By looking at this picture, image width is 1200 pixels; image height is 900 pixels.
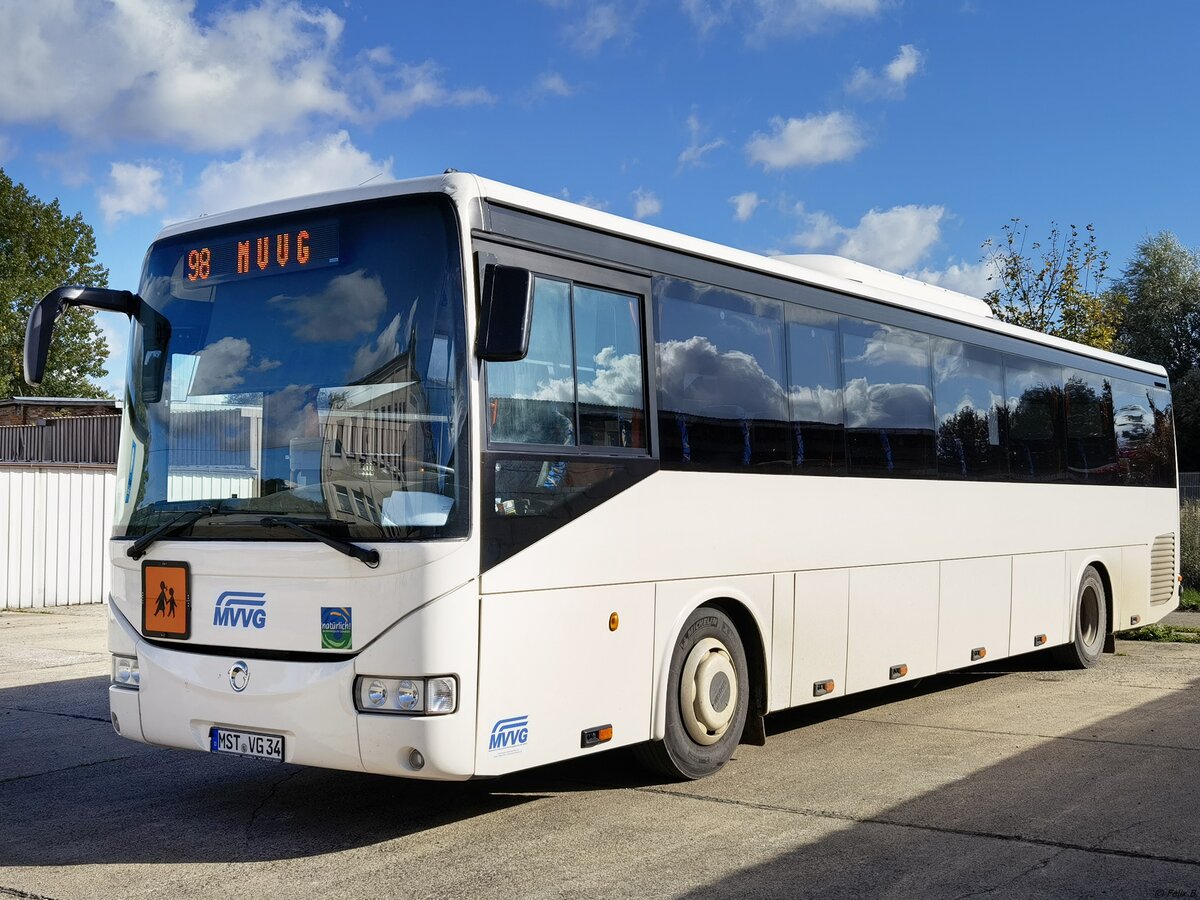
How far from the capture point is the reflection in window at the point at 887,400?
9.72 m

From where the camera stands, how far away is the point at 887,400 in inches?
398

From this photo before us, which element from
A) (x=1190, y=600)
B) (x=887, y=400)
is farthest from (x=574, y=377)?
(x=1190, y=600)

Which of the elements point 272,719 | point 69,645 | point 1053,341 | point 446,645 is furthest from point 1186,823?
point 69,645

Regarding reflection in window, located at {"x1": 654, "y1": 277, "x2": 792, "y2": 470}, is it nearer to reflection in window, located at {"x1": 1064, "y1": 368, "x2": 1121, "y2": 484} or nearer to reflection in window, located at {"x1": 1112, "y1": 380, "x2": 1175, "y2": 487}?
reflection in window, located at {"x1": 1064, "y1": 368, "x2": 1121, "y2": 484}

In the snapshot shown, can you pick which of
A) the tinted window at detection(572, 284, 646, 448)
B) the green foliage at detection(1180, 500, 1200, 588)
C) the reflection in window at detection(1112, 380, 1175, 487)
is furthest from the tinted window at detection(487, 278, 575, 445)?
the green foliage at detection(1180, 500, 1200, 588)

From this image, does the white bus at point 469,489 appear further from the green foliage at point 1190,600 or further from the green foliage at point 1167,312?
the green foliage at point 1167,312

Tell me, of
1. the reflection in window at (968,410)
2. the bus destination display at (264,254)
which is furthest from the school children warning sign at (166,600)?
the reflection in window at (968,410)

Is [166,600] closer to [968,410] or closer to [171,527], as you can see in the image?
[171,527]

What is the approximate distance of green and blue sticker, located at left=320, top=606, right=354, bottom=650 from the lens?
6.27 metres

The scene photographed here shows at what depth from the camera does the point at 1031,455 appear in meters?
12.4

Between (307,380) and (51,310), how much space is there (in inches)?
63.0

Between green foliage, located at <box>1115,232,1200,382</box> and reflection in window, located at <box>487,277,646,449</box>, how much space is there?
4337 centimetres

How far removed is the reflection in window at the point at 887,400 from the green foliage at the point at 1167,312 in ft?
130

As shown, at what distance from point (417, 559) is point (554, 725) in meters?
1.24
